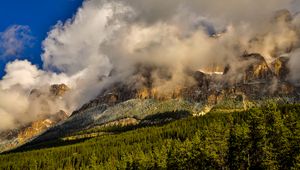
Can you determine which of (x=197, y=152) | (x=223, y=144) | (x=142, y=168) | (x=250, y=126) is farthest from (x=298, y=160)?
(x=142, y=168)

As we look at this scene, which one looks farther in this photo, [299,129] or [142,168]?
[142,168]

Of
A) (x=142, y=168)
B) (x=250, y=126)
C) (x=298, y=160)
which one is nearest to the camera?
(x=298, y=160)

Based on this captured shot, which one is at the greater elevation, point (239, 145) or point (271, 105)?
point (271, 105)

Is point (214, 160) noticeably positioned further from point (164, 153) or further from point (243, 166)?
point (164, 153)

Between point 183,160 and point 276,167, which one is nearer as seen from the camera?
point 276,167

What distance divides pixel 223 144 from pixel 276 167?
1679cm

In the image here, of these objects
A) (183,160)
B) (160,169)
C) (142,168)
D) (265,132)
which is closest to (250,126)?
(265,132)

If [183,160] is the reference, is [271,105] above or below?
above

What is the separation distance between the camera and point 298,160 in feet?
299

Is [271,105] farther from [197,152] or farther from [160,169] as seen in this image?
[160,169]

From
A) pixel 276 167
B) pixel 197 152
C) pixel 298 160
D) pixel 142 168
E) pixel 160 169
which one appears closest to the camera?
pixel 298 160

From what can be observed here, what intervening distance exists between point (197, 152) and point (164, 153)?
26.5m

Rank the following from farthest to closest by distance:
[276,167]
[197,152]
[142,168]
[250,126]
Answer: [142,168]
[197,152]
[250,126]
[276,167]

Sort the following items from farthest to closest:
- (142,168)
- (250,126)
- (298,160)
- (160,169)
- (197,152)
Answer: (142,168)
(160,169)
(197,152)
(250,126)
(298,160)
